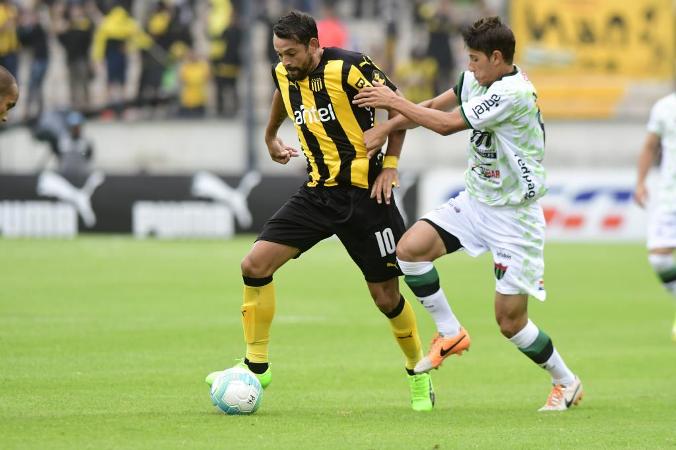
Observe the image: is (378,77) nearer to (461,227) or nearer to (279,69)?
(279,69)

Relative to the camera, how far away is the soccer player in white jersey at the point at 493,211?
7.83 m

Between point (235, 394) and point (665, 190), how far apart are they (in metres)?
5.27

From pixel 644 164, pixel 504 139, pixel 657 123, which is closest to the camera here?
pixel 504 139

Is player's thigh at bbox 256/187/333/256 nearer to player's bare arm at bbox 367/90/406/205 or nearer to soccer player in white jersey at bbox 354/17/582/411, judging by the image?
player's bare arm at bbox 367/90/406/205

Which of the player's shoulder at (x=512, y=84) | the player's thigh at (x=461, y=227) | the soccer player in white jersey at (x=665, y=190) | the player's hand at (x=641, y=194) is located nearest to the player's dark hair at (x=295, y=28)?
the player's shoulder at (x=512, y=84)

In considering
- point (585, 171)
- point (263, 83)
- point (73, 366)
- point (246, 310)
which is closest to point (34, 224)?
point (263, 83)

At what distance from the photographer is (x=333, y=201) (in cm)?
822

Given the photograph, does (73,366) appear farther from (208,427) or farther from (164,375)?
(208,427)

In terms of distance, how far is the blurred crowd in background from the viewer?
25.8 m

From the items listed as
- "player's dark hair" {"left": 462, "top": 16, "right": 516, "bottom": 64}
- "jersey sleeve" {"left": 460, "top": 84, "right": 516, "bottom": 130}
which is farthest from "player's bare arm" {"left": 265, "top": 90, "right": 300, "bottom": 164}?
"player's dark hair" {"left": 462, "top": 16, "right": 516, "bottom": 64}

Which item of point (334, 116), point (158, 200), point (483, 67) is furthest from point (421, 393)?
point (158, 200)

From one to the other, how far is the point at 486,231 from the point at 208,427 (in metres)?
2.26

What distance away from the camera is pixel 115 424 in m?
6.98

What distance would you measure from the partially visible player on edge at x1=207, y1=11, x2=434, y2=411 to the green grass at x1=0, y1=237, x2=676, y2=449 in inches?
23.1
